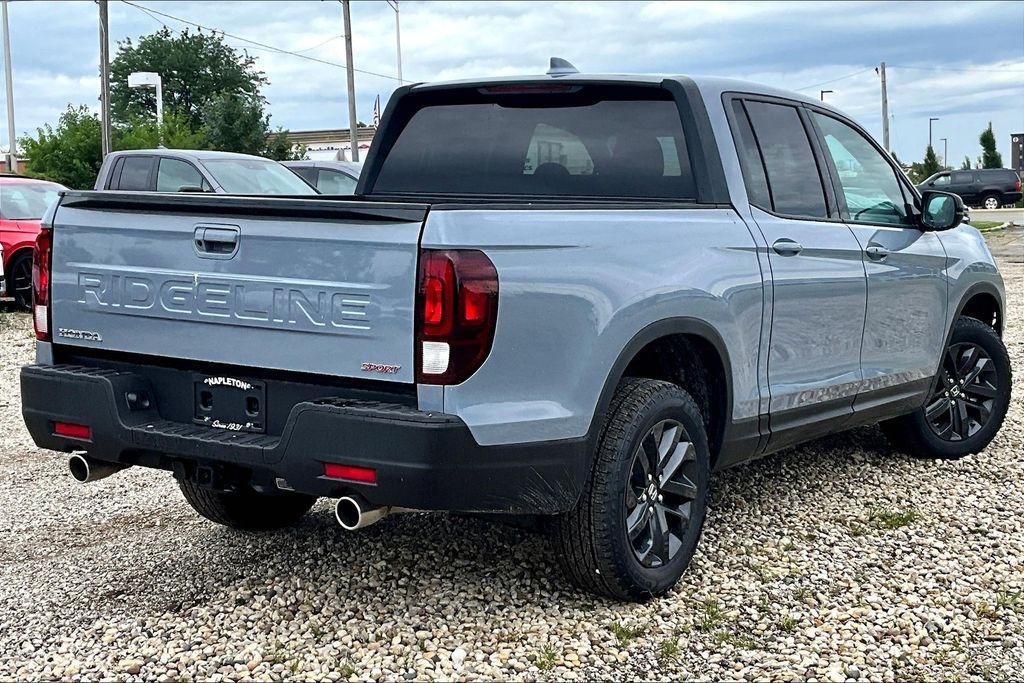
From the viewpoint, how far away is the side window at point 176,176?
14234mm

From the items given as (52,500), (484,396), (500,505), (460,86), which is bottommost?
(52,500)

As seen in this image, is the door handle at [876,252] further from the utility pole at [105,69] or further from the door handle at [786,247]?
the utility pole at [105,69]

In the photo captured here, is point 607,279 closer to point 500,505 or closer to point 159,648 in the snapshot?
point 500,505

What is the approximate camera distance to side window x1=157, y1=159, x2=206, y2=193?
46.7 feet

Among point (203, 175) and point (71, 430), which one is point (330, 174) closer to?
point (203, 175)

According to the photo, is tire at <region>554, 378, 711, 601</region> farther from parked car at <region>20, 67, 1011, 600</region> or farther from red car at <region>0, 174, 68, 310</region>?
red car at <region>0, 174, 68, 310</region>

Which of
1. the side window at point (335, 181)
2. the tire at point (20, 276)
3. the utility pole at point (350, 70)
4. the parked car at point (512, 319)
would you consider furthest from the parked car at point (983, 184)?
the parked car at point (512, 319)

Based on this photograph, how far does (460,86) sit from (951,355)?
308 centimetres

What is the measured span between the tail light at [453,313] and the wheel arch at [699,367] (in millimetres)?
914

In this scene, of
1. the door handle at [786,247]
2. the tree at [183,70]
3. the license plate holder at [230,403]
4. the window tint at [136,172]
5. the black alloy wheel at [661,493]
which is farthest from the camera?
the tree at [183,70]

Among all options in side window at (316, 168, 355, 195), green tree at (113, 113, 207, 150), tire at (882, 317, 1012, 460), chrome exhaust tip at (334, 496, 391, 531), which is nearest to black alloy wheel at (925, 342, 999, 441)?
tire at (882, 317, 1012, 460)

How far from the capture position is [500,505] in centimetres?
382

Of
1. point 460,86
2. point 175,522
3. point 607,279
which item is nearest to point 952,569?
point 607,279

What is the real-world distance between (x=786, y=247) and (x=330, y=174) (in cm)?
1272
